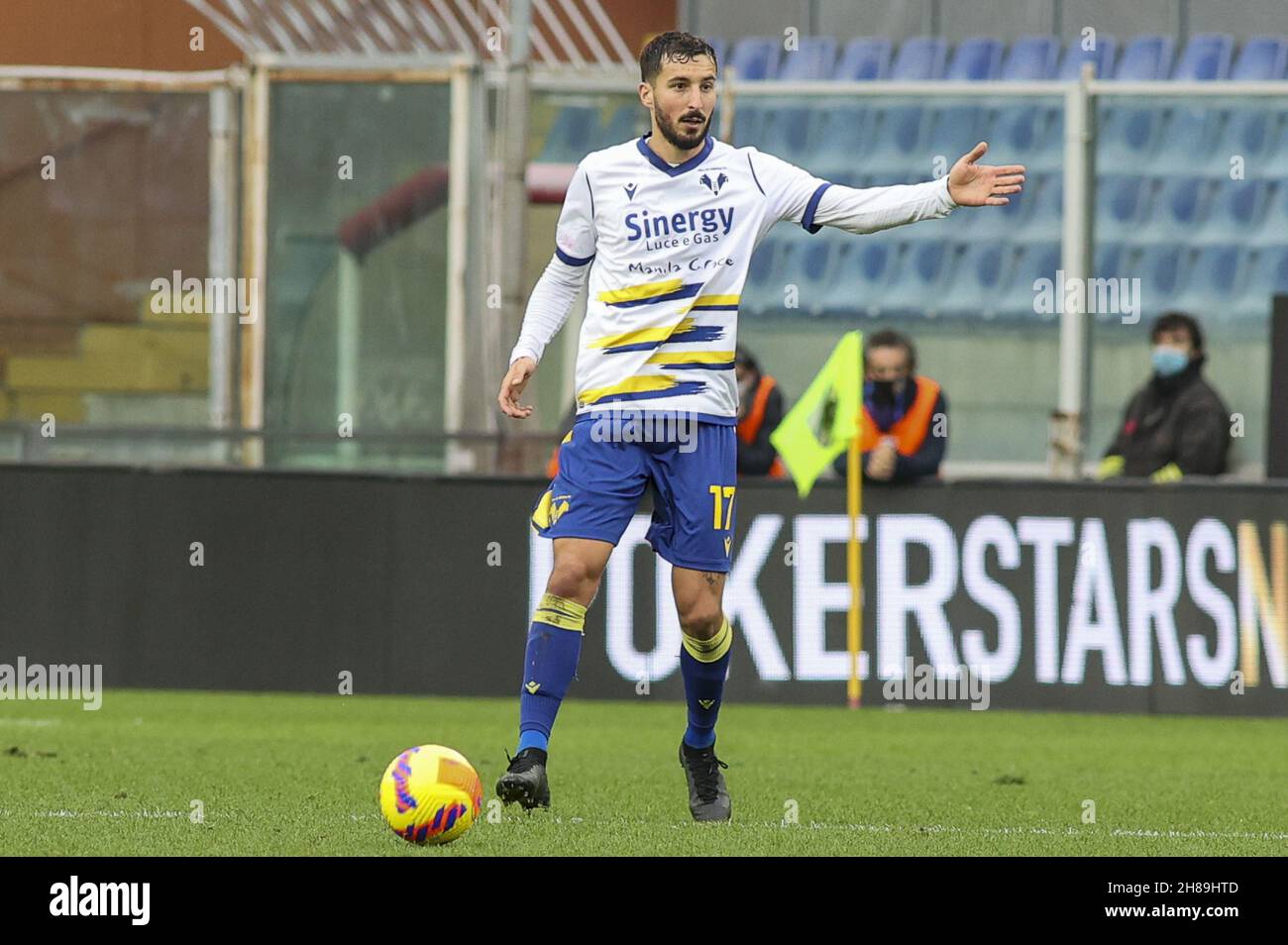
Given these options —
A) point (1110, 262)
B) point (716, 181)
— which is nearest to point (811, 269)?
point (1110, 262)

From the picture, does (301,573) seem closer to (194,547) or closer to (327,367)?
(194,547)

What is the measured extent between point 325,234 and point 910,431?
582 cm

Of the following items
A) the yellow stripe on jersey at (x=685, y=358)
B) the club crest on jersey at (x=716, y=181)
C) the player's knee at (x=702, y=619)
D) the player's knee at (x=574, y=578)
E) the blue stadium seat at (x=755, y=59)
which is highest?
the blue stadium seat at (x=755, y=59)

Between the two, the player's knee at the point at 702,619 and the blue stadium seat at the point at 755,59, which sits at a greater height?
the blue stadium seat at the point at 755,59

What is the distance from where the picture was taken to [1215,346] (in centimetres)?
1658

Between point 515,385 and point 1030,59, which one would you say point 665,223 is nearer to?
point 515,385

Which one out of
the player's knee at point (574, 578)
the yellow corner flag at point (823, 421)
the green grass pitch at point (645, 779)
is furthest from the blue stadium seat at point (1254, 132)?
the player's knee at point (574, 578)

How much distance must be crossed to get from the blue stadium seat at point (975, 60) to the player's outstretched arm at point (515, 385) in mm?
12443

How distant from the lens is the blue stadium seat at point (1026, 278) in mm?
16750

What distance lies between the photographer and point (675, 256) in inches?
279

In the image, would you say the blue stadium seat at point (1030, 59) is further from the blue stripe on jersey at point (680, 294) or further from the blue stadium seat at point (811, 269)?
the blue stripe on jersey at point (680, 294)

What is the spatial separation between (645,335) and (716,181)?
521 mm
